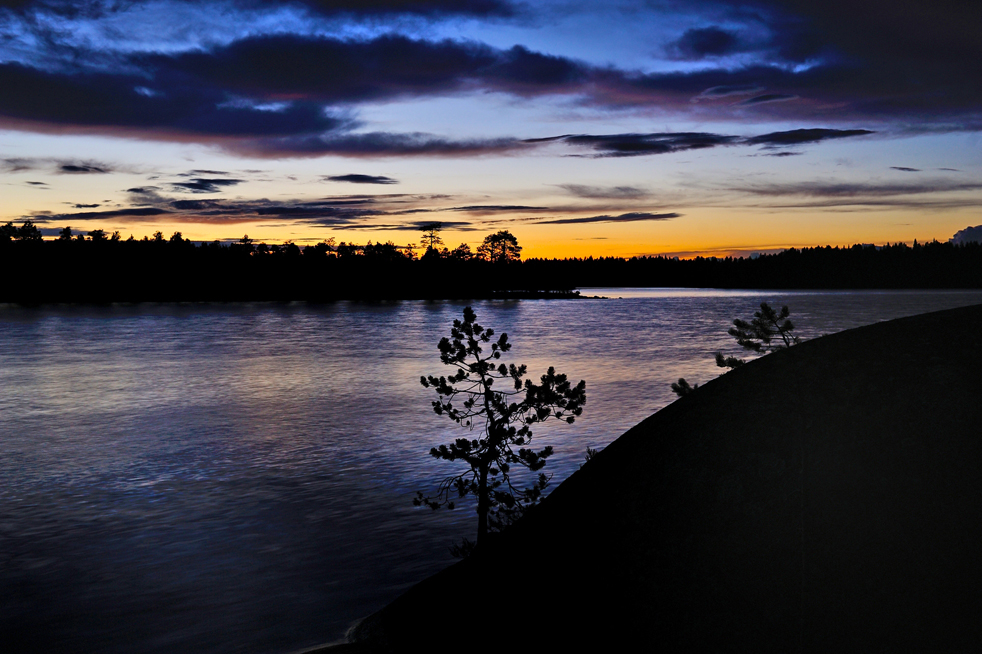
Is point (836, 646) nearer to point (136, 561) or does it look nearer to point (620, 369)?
point (136, 561)

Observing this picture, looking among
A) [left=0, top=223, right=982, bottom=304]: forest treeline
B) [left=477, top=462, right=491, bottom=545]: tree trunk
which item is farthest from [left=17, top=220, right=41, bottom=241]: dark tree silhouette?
[left=477, top=462, right=491, bottom=545]: tree trunk

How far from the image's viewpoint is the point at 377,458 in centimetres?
1966

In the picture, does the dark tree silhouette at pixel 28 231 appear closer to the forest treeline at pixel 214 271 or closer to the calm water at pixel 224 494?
the forest treeline at pixel 214 271

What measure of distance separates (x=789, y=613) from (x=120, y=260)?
597 ft

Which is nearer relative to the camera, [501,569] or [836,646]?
[836,646]

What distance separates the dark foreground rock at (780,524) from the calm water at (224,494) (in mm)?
6328

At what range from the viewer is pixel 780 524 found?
359 centimetres

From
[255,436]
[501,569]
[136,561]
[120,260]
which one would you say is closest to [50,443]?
[255,436]

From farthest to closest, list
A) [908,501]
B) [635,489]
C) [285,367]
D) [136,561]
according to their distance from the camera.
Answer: [285,367] < [136,561] < [635,489] < [908,501]

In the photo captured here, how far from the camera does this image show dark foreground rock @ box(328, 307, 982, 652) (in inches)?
130

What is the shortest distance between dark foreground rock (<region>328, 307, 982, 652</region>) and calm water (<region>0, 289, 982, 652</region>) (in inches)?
249

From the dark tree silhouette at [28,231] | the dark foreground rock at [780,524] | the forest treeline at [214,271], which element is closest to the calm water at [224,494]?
the dark foreground rock at [780,524]

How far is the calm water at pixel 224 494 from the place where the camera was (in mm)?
10289

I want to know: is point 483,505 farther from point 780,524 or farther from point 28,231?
point 28,231
